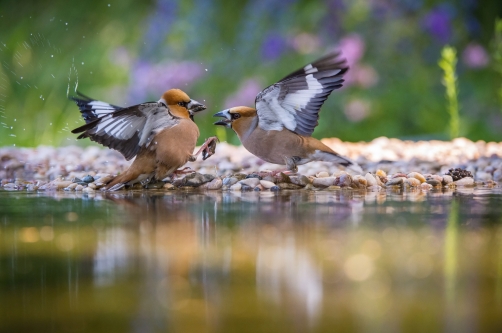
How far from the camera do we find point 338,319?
5.21 ft

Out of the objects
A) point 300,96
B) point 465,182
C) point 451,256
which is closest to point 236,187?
point 300,96

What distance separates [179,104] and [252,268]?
2.60 m

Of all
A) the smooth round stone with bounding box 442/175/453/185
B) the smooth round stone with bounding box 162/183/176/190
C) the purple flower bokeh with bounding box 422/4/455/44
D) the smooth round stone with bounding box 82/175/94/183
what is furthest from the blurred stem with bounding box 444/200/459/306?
the purple flower bokeh with bounding box 422/4/455/44

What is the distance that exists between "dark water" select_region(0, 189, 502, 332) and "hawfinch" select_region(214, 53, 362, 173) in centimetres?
105

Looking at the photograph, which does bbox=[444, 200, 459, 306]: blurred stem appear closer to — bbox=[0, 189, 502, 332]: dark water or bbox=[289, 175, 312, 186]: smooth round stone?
bbox=[0, 189, 502, 332]: dark water

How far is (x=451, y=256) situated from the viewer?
7.37 feet

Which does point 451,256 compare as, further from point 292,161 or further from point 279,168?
point 279,168

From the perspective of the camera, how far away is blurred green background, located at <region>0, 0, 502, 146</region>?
8383mm

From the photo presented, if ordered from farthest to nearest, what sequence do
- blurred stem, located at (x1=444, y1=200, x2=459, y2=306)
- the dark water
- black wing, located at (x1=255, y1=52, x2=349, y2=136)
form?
black wing, located at (x1=255, y1=52, x2=349, y2=136) < blurred stem, located at (x1=444, y1=200, x2=459, y2=306) < the dark water

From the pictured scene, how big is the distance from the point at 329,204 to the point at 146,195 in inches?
43.3

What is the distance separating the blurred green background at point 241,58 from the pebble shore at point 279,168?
4.95 ft

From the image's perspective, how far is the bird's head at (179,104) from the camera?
4556mm

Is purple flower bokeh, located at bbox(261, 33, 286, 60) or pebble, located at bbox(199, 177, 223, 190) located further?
purple flower bokeh, located at bbox(261, 33, 286, 60)

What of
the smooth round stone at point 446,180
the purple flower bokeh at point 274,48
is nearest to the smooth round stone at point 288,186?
the smooth round stone at point 446,180
